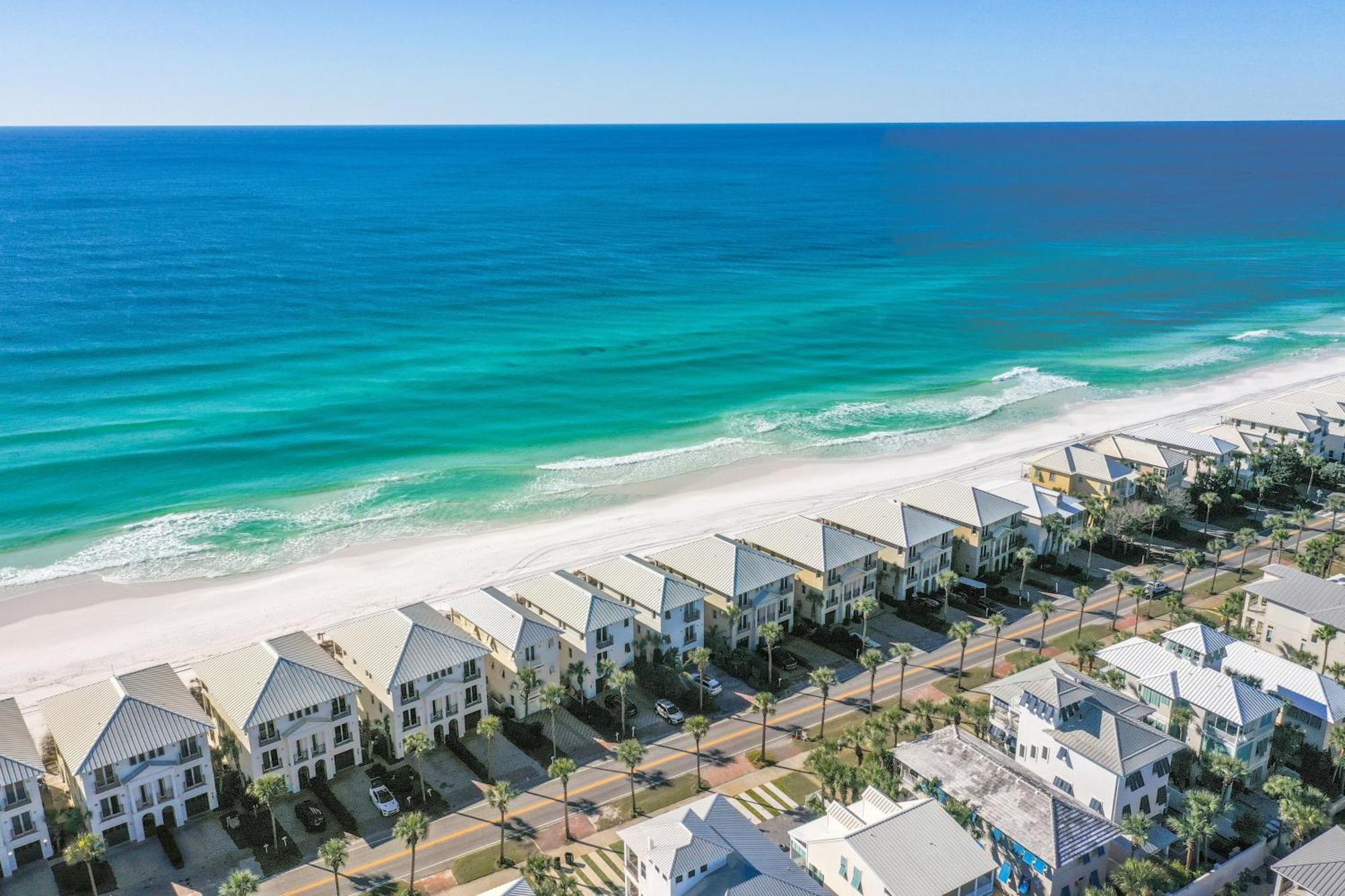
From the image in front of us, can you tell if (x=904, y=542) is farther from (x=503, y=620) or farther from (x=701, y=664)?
(x=503, y=620)

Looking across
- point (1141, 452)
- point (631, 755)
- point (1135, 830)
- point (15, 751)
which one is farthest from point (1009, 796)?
point (1141, 452)

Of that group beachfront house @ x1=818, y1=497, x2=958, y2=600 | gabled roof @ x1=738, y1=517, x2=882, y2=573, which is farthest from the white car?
beachfront house @ x1=818, y1=497, x2=958, y2=600

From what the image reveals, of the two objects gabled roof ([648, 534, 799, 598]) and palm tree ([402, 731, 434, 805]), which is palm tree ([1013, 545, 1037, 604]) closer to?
gabled roof ([648, 534, 799, 598])

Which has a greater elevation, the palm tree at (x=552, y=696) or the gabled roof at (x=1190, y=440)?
the gabled roof at (x=1190, y=440)

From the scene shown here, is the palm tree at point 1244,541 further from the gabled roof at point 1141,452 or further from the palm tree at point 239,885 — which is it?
the palm tree at point 239,885

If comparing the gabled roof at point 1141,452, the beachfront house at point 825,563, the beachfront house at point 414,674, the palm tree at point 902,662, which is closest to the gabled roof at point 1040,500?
the gabled roof at point 1141,452

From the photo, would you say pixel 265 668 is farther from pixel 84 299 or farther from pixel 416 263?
pixel 416 263
